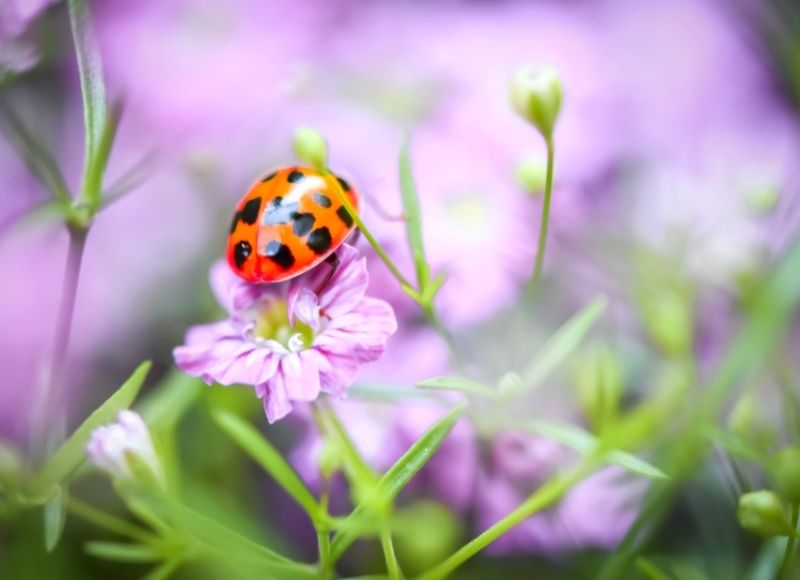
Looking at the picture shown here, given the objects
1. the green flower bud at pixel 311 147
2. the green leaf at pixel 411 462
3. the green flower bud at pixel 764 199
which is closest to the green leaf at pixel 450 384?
the green leaf at pixel 411 462

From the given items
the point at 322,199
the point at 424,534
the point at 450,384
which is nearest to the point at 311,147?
the point at 322,199

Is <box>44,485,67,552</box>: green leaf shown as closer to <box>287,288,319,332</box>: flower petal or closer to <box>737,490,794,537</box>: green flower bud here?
<box>287,288,319,332</box>: flower petal

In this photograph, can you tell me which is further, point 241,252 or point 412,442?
point 412,442

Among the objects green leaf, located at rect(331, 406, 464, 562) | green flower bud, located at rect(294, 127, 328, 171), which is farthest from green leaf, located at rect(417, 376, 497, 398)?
green flower bud, located at rect(294, 127, 328, 171)

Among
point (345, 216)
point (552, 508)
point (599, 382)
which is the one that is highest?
point (345, 216)

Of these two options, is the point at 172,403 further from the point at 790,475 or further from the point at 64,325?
the point at 790,475

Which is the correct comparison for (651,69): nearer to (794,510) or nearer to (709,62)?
(709,62)
